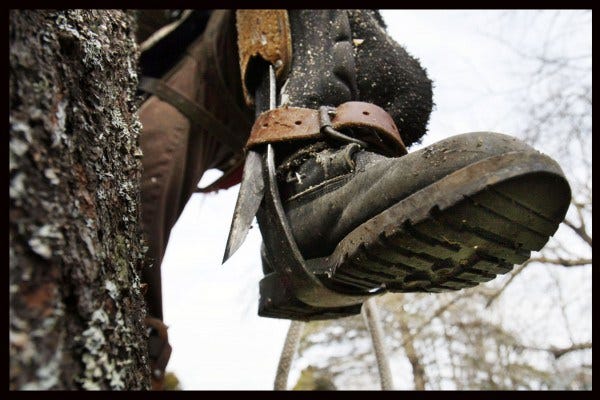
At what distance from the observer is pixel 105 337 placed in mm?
484

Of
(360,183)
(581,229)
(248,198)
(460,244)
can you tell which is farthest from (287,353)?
(581,229)

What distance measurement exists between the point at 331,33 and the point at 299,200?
389mm

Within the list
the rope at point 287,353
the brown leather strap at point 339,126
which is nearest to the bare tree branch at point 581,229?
the rope at point 287,353

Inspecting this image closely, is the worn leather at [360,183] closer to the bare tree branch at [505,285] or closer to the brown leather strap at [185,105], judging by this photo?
the brown leather strap at [185,105]

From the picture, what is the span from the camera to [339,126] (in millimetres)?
1068

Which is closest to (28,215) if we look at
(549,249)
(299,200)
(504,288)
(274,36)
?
(299,200)

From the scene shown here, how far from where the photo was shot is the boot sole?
75 centimetres

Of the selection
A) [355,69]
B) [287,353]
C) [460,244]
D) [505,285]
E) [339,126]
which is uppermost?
[355,69]

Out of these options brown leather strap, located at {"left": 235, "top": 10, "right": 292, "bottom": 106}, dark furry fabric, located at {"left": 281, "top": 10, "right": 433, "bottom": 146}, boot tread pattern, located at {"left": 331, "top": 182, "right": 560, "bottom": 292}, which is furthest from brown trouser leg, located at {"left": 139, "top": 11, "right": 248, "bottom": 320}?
boot tread pattern, located at {"left": 331, "top": 182, "right": 560, "bottom": 292}

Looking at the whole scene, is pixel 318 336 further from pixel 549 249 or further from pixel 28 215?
pixel 28 215

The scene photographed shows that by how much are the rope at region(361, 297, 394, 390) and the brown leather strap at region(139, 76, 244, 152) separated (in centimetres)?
78

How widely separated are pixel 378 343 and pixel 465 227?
1.28m

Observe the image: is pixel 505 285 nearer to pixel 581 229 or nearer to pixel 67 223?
pixel 581 229

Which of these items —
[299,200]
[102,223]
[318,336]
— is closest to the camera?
[102,223]
